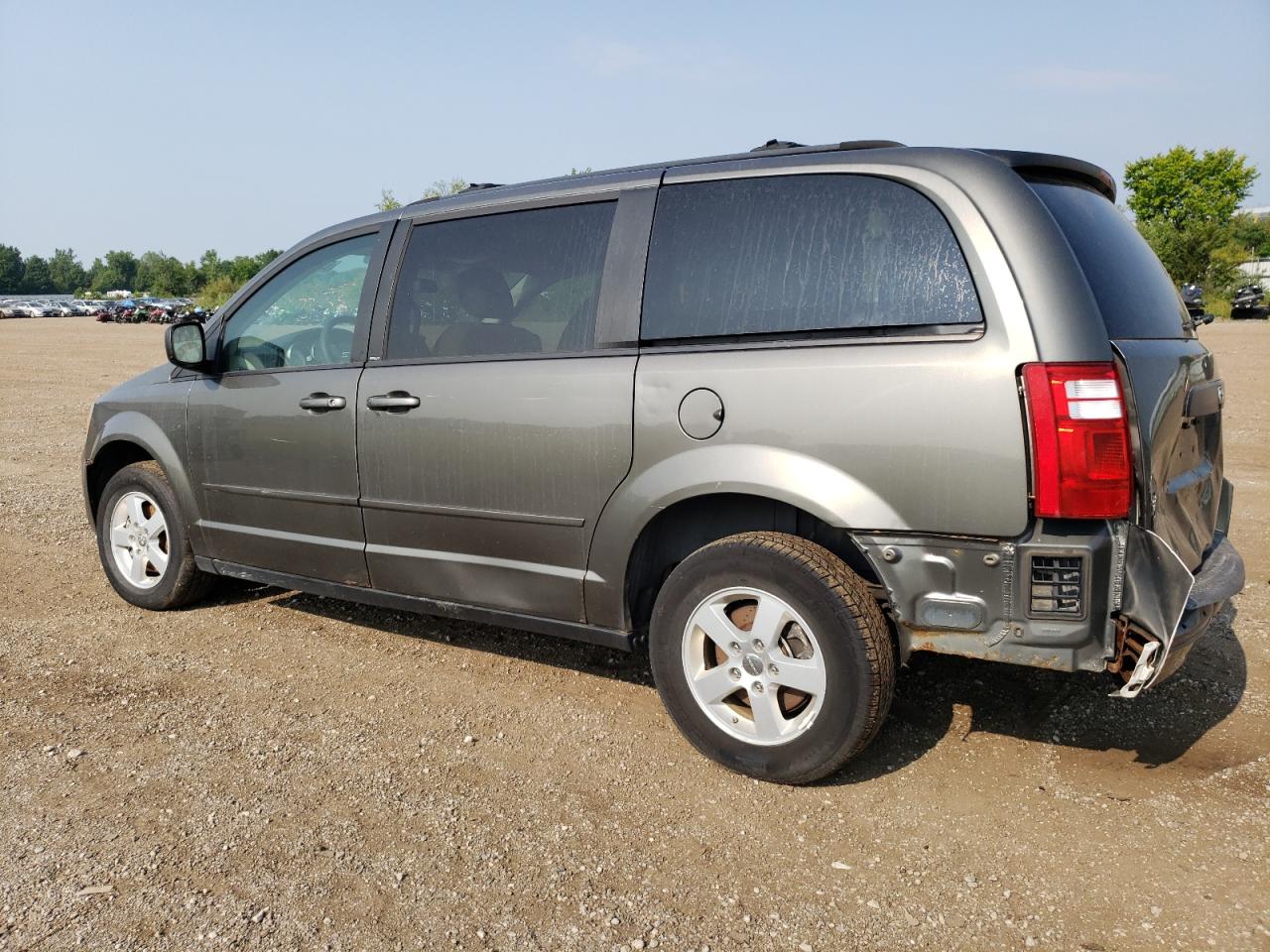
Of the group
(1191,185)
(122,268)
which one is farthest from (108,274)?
(1191,185)

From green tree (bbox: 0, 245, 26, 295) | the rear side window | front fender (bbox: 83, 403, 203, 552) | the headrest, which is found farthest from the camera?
green tree (bbox: 0, 245, 26, 295)

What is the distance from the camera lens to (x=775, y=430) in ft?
10.6

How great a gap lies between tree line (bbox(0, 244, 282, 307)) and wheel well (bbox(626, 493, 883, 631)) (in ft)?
457

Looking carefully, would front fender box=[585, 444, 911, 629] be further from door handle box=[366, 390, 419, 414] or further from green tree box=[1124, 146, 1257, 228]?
green tree box=[1124, 146, 1257, 228]

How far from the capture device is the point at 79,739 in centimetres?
379

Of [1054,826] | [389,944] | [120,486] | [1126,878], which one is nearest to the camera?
[389,944]

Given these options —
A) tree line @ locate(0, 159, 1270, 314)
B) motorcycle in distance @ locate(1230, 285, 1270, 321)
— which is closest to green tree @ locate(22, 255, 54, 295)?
tree line @ locate(0, 159, 1270, 314)

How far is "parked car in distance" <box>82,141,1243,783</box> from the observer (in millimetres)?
2916

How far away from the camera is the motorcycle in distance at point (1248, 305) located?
38.6 m

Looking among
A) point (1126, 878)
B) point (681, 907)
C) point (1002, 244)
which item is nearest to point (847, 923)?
point (681, 907)

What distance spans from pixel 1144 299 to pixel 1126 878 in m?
1.75

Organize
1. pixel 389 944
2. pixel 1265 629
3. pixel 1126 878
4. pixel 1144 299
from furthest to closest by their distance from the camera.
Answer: pixel 1265 629
pixel 1144 299
pixel 1126 878
pixel 389 944

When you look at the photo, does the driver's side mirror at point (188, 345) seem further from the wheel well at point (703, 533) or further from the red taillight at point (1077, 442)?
the red taillight at point (1077, 442)

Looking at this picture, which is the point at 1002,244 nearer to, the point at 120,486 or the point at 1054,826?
the point at 1054,826
